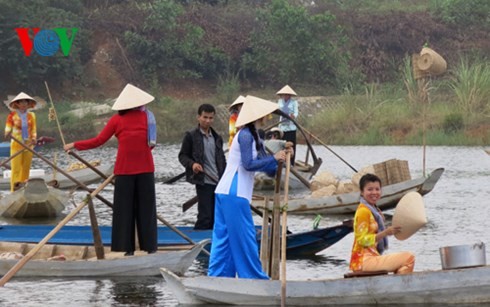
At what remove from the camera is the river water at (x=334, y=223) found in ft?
36.0

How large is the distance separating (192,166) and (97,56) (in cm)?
3603

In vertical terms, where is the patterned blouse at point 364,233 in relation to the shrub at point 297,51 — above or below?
below

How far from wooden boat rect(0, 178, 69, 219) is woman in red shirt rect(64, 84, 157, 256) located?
514 cm

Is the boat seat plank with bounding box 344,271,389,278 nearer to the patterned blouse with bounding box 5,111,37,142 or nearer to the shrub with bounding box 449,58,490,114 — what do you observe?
the patterned blouse with bounding box 5,111,37,142

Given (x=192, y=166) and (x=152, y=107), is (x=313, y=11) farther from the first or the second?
(x=192, y=166)

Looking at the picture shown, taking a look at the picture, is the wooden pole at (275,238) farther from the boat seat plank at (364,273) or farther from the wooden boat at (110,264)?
the wooden boat at (110,264)

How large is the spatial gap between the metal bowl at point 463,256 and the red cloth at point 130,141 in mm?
2819

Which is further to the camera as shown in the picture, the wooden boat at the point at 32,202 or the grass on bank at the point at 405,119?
the grass on bank at the point at 405,119

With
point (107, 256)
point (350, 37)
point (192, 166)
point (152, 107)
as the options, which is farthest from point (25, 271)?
point (350, 37)

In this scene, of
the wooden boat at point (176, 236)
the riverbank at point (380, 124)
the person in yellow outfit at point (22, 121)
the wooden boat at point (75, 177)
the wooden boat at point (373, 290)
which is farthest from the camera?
the riverbank at point (380, 124)

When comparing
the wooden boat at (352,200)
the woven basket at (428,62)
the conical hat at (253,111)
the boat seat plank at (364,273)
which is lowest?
the boat seat plank at (364,273)

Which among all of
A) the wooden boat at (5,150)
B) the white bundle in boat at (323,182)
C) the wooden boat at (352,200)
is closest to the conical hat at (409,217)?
the wooden boat at (352,200)

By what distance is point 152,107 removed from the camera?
4081 centimetres

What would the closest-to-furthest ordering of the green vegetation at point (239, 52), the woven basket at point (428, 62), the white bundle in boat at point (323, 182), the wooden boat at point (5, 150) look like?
the white bundle in boat at point (323, 182), the woven basket at point (428, 62), the wooden boat at point (5, 150), the green vegetation at point (239, 52)
